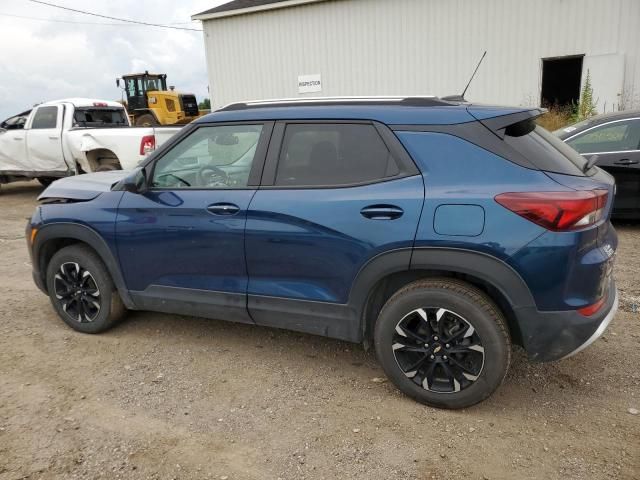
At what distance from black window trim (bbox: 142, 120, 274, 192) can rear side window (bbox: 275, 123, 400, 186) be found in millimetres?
125

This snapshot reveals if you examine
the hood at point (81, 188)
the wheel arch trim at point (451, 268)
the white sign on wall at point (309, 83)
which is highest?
the white sign on wall at point (309, 83)

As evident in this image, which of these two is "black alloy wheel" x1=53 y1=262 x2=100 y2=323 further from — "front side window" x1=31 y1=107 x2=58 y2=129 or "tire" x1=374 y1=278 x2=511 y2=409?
"front side window" x1=31 y1=107 x2=58 y2=129

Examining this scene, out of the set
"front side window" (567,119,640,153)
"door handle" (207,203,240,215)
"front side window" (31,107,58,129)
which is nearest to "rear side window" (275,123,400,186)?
"door handle" (207,203,240,215)

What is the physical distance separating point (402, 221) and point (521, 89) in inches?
584

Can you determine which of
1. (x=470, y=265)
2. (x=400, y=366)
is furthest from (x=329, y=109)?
(x=400, y=366)

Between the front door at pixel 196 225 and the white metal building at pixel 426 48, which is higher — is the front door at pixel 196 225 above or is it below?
below

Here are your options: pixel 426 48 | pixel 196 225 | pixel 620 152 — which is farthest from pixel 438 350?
pixel 426 48

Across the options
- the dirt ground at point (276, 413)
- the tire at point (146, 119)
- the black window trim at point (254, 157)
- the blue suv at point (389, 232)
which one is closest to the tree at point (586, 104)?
the dirt ground at point (276, 413)

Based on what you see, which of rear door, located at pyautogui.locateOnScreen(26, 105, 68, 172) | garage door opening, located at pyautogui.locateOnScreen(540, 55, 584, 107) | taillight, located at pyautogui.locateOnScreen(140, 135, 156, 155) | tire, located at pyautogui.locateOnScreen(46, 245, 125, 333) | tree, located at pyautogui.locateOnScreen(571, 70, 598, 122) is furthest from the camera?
garage door opening, located at pyautogui.locateOnScreen(540, 55, 584, 107)

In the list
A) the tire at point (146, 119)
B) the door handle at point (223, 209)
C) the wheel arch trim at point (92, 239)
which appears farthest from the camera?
the tire at point (146, 119)

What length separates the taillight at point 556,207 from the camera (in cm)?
250

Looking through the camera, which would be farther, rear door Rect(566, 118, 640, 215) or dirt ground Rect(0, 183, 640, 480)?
rear door Rect(566, 118, 640, 215)

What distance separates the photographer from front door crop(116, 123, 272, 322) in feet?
10.7

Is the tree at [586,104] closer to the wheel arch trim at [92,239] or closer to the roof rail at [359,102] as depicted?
the roof rail at [359,102]
